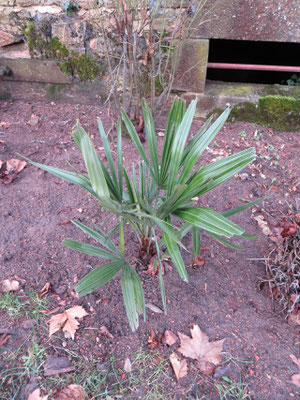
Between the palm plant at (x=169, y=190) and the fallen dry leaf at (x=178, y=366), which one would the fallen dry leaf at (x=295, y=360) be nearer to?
the fallen dry leaf at (x=178, y=366)

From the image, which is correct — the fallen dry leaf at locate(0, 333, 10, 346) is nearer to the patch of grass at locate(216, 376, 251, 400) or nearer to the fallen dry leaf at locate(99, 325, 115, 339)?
the fallen dry leaf at locate(99, 325, 115, 339)

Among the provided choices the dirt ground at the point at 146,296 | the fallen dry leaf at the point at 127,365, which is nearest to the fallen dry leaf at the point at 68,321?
the dirt ground at the point at 146,296

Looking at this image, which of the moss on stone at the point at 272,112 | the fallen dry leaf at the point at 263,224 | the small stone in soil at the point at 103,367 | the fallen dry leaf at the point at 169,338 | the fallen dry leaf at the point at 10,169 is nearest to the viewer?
the small stone in soil at the point at 103,367

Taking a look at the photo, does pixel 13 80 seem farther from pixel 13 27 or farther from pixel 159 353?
pixel 159 353

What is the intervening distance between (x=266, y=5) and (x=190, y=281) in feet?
7.48

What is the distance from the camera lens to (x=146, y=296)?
1.58m

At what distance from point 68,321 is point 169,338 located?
487 mm

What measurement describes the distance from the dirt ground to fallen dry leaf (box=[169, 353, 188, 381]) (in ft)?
0.07

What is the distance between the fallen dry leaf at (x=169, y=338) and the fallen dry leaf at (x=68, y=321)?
0.40 metres

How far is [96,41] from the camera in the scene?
105 inches

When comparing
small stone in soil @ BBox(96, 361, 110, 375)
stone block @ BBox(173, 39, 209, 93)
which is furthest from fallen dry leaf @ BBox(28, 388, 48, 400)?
stone block @ BBox(173, 39, 209, 93)

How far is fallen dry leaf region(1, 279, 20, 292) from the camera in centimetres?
156

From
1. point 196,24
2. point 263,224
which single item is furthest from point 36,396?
point 196,24

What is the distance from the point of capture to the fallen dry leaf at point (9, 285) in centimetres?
156
